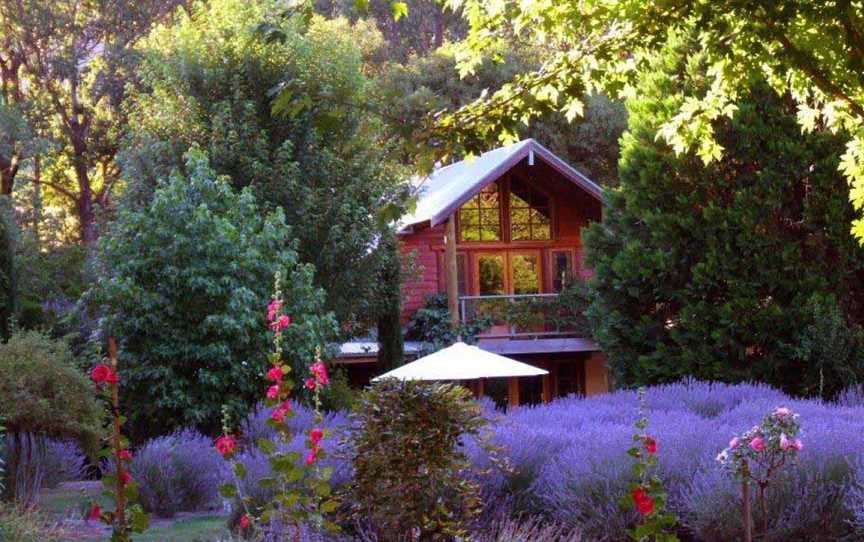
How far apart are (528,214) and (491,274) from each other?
1.70 m

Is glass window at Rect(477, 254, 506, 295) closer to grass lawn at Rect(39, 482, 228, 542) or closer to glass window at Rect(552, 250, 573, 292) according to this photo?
glass window at Rect(552, 250, 573, 292)

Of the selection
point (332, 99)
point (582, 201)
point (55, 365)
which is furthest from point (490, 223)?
point (332, 99)

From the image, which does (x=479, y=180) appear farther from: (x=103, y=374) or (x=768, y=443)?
(x=103, y=374)

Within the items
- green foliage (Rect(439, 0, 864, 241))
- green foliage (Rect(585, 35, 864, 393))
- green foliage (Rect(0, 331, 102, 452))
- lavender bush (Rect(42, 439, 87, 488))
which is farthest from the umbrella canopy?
green foliage (Rect(439, 0, 864, 241))

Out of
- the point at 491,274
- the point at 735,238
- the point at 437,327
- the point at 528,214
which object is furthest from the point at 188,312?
the point at 528,214

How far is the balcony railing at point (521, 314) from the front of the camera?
26688 millimetres

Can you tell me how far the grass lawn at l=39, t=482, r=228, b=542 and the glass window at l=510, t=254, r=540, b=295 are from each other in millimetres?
18588

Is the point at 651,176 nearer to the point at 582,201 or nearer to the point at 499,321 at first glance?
the point at 499,321

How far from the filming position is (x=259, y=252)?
16.4 meters

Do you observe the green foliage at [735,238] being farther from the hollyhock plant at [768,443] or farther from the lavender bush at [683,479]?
the hollyhock plant at [768,443]

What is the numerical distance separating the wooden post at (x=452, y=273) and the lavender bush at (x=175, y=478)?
14.4m

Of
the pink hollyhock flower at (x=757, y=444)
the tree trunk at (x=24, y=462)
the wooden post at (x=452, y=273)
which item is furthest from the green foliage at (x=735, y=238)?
the pink hollyhock flower at (x=757, y=444)

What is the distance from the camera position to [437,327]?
86.1 feet

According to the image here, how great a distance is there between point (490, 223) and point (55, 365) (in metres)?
18.0
